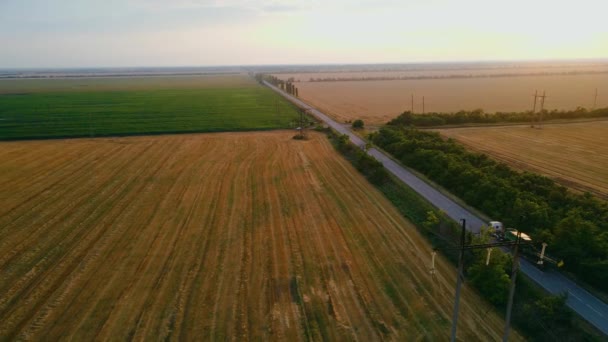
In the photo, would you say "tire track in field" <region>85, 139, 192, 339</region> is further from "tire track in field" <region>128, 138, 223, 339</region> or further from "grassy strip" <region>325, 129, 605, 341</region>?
"grassy strip" <region>325, 129, 605, 341</region>

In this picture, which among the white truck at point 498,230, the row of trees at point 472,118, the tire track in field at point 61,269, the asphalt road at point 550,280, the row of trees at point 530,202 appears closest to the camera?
the asphalt road at point 550,280

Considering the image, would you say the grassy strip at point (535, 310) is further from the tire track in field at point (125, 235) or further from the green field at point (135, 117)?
the green field at point (135, 117)

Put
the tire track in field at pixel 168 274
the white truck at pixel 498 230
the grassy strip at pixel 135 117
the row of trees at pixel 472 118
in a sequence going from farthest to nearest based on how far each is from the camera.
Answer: the row of trees at pixel 472 118 < the grassy strip at pixel 135 117 < the white truck at pixel 498 230 < the tire track in field at pixel 168 274

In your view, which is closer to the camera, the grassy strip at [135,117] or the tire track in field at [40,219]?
the tire track in field at [40,219]

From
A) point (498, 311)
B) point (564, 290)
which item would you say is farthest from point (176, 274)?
point (564, 290)

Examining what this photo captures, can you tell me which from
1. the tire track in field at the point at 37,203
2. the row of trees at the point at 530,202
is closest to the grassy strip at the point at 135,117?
the tire track in field at the point at 37,203

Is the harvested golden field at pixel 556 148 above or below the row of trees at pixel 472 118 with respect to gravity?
below
